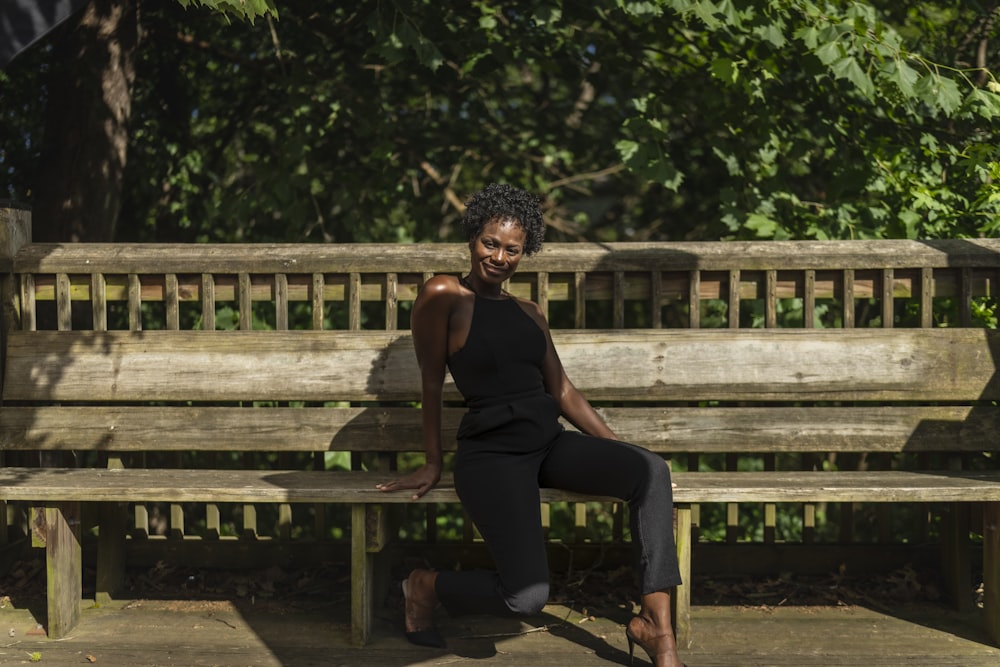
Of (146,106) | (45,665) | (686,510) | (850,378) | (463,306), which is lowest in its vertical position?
(45,665)

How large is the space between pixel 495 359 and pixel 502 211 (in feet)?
1.71

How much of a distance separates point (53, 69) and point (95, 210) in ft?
2.65

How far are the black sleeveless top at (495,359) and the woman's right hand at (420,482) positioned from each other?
0.88ft

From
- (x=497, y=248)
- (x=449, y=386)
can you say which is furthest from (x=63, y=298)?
(x=497, y=248)

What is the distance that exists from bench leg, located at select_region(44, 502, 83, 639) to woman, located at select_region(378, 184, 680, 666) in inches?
49.3

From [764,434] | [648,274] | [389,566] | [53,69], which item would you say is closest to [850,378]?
[764,434]

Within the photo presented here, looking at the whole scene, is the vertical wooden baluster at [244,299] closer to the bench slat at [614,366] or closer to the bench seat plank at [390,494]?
the bench slat at [614,366]

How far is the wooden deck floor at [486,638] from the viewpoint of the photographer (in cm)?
404

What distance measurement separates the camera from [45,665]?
399 cm

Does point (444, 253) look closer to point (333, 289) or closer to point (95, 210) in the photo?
point (333, 289)

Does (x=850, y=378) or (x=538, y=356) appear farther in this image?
(x=850, y=378)

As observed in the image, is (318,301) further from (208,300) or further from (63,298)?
(63,298)

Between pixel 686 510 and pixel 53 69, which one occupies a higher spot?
pixel 53 69

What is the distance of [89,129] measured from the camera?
589cm
